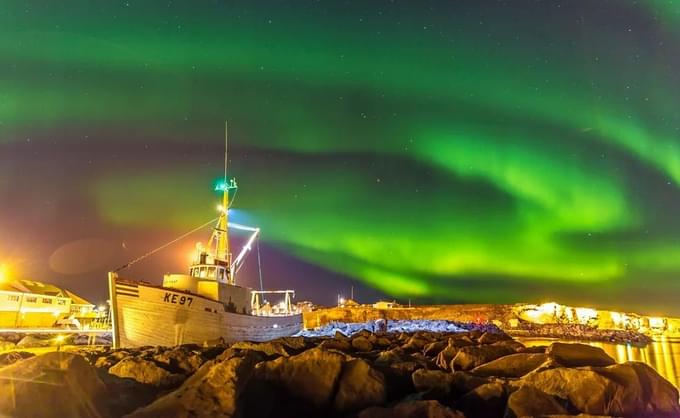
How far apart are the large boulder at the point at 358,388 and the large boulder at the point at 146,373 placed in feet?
13.6

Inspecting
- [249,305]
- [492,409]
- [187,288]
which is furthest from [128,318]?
[492,409]

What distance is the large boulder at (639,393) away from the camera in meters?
8.12

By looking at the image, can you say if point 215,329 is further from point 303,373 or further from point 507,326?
point 507,326

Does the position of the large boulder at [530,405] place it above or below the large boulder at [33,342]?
above

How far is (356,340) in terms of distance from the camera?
20562mm

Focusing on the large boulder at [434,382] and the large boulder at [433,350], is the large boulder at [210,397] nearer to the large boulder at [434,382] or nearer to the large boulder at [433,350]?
the large boulder at [434,382]

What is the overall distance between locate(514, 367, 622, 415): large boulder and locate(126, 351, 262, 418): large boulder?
5.31 meters

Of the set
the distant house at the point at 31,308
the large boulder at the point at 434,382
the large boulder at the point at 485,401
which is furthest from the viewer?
the distant house at the point at 31,308

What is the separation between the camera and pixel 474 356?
1202cm

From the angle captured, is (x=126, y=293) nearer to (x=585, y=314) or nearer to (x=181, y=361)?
(x=181, y=361)

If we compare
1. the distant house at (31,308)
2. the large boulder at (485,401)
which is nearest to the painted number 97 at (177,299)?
the large boulder at (485,401)

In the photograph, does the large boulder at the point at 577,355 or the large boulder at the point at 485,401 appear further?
the large boulder at the point at 577,355

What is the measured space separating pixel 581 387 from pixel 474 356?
425 centimetres

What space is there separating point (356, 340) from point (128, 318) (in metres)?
18.2
